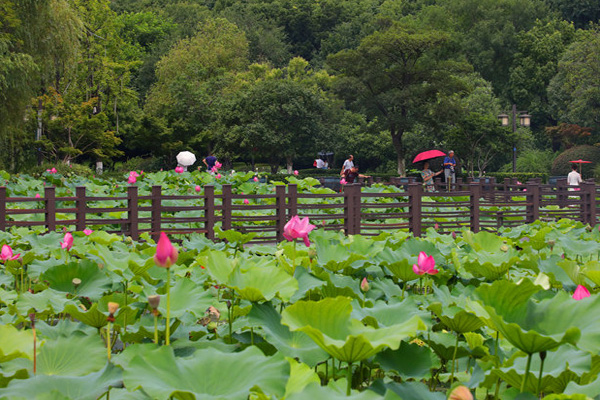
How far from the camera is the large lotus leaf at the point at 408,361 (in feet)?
5.41

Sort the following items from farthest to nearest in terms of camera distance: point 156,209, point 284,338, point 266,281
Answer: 1. point 156,209
2. point 266,281
3. point 284,338

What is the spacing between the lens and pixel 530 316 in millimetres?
1540

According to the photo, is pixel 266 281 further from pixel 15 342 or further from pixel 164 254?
pixel 15 342

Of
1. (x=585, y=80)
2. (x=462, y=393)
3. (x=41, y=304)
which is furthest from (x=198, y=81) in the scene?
(x=462, y=393)

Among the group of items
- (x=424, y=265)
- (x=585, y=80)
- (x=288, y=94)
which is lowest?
(x=424, y=265)

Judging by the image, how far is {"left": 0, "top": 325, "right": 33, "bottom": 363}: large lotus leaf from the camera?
1598 millimetres

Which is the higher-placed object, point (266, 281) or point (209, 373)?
point (266, 281)

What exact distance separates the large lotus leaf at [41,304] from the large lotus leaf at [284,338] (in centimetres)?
79

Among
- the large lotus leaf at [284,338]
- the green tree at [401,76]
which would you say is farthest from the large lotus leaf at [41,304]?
the green tree at [401,76]

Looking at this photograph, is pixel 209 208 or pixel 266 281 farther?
pixel 209 208

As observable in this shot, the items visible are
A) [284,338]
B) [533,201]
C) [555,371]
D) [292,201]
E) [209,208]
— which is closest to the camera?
[555,371]

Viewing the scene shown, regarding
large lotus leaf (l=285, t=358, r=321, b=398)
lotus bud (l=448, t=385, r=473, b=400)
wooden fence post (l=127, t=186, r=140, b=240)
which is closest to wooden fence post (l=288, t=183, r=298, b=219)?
wooden fence post (l=127, t=186, r=140, b=240)

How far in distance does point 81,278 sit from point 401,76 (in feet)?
98.3

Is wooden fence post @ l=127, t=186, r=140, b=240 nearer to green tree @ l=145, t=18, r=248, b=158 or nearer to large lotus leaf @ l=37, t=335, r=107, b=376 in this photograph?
large lotus leaf @ l=37, t=335, r=107, b=376
